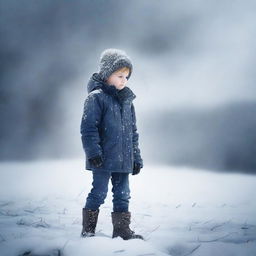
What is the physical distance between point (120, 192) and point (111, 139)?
0.47m

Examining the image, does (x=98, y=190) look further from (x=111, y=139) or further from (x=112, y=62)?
(x=112, y=62)

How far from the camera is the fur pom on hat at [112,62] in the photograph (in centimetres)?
326

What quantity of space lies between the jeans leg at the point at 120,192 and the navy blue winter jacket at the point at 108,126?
115 millimetres

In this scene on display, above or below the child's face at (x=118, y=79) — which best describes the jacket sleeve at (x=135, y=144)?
below

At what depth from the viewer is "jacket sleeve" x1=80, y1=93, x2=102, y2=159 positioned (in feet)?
9.82

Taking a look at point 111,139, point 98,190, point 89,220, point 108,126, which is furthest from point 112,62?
point 89,220

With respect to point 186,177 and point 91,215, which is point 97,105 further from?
point 186,177

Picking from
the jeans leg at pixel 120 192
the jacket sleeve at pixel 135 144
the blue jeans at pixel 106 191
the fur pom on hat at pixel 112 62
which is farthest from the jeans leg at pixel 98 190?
the fur pom on hat at pixel 112 62

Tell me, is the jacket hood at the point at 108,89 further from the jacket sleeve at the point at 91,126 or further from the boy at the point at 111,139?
the jacket sleeve at the point at 91,126

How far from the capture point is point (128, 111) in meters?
3.35

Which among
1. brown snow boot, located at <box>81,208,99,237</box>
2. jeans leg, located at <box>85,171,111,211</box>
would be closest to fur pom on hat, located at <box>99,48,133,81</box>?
jeans leg, located at <box>85,171,111,211</box>

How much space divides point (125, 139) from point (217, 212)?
1681 millimetres

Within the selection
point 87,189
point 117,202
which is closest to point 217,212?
point 117,202

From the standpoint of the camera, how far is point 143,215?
4039 mm
